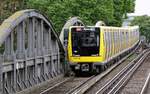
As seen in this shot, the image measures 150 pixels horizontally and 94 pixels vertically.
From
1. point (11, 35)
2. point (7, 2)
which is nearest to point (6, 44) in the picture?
point (11, 35)

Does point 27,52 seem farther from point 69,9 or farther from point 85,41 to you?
point 69,9

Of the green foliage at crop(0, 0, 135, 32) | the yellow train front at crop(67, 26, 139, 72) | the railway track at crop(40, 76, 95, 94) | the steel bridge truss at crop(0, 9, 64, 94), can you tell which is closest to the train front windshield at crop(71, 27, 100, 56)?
the yellow train front at crop(67, 26, 139, 72)

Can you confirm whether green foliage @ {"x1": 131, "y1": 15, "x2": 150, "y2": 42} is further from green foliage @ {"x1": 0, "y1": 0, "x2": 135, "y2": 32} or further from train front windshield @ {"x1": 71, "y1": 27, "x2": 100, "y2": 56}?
train front windshield @ {"x1": 71, "y1": 27, "x2": 100, "y2": 56}

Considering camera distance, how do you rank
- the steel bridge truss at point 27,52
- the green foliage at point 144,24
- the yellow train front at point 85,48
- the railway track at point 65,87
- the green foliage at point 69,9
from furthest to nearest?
the green foliage at point 144,24 < the green foliage at point 69,9 < the yellow train front at point 85,48 < the railway track at point 65,87 < the steel bridge truss at point 27,52

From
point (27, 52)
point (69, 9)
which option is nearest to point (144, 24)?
point (69, 9)

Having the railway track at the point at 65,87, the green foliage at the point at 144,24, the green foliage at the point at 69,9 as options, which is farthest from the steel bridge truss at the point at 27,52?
the green foliage at the point at 144,24

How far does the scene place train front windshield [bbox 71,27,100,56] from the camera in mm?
29312

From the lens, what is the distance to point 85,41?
96.7 ft

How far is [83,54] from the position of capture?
1154 inches

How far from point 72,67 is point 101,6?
82.8ft

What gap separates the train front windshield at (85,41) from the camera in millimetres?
29312

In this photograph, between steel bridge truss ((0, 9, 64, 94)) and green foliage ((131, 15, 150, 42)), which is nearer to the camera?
steel bridge truss ((0, 9, 64, 94))

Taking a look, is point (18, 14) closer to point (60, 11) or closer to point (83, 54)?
point (83, 54)

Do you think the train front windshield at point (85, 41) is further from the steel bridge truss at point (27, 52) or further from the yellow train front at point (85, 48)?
the steel bridge truss at point (27, 52)
